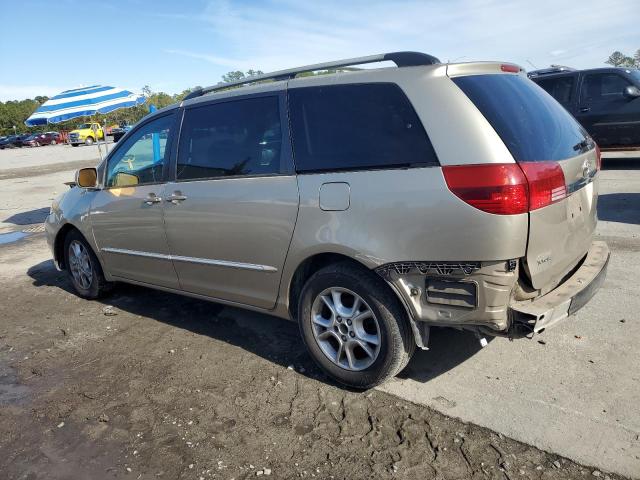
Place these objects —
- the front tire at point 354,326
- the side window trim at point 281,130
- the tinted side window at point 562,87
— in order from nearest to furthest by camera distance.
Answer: the front tire at point 354,326
the side window trim at point 281,130
the tinted side window at point 562,87

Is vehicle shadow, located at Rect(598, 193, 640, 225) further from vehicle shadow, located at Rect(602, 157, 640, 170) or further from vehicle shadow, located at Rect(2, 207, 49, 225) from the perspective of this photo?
vehicle shadow, located at Rect(2, 207, 49, 225)

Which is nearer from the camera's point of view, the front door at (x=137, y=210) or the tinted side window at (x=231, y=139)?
the tinted side window at (x=231, y=139)

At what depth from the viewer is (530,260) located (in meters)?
2.65

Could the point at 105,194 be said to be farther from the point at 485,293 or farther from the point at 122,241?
the point at 485,293

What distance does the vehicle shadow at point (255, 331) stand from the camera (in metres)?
3.51

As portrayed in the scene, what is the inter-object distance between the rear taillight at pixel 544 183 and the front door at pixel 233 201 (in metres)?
1.37

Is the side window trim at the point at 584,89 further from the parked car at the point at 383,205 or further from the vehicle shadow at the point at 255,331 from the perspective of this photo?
the vehicle shadow at the point at 255,331

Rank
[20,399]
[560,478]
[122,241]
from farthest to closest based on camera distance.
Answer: [122,241] → [20,399] → [560,478]

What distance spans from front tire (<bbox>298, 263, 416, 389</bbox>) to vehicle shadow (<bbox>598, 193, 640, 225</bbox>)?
5077 mm

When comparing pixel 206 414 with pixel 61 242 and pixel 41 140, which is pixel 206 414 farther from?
pixel 41 140

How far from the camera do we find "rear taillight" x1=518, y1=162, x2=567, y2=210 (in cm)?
260

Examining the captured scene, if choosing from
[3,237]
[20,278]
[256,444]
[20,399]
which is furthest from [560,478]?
[3,237]

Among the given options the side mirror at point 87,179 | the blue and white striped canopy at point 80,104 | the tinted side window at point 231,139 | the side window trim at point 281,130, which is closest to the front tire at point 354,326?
the side window trim at point 281,130

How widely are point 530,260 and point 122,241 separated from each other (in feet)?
11.4
